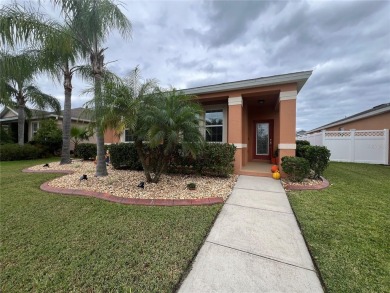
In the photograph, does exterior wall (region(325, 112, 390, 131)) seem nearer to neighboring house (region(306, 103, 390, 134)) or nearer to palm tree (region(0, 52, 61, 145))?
neighboring house (region(306, 103, 390, 134))

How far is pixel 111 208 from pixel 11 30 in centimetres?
639

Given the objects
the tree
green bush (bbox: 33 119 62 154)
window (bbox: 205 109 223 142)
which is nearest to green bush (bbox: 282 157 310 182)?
the tree

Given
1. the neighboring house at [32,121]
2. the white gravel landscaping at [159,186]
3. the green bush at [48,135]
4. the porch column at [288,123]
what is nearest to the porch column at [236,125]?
the white gravel landscaping at [159,186]

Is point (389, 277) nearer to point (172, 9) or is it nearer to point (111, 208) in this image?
point (111, 208)

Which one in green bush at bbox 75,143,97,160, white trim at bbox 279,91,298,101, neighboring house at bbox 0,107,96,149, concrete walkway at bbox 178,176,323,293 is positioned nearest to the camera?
concrete walkway at bbox 178,176,323,293

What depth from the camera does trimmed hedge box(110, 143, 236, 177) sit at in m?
6.46

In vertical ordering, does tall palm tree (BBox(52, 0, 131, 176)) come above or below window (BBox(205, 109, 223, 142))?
above

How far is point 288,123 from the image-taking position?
6504 millimetres

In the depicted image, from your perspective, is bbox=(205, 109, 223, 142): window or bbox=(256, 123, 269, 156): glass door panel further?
bbox=(256, 123, 269, 156): glass door panel

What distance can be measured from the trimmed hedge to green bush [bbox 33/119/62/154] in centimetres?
1011

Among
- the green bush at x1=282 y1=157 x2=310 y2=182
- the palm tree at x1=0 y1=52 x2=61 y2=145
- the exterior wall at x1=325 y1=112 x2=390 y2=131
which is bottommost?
the green bush at x1=282 y1=157 x2=310 y2=182

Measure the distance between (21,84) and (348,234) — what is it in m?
15.5

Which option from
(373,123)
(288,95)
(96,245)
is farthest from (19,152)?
(373,123)

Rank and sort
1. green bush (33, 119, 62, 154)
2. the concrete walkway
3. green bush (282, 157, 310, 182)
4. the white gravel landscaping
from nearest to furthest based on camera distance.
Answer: the concrete walkway, the white gravel landscaping, green bush (282, 157, 310, 182), green bush (33, 119, 62, 154)
